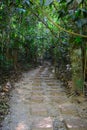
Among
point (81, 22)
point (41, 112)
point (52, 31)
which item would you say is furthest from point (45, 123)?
point (52, 31)

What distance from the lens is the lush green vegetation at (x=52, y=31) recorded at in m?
4.73

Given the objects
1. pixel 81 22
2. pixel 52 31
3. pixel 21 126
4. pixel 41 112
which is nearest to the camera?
pixel 81 22

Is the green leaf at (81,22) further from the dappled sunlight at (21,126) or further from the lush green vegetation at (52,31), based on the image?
the dappled sunlight at (21,126)

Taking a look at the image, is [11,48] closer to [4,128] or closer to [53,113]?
[53,113]

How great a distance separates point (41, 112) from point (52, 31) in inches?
257

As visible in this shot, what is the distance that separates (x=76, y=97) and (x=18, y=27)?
19.0 feet

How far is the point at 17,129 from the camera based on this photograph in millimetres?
4289

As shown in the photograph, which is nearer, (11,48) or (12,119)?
(12,119)

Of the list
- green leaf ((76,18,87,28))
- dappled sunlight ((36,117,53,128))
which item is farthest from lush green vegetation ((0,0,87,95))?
dappled sunlight ((36,117,53,128))

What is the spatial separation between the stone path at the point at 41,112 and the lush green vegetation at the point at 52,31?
0.94 meters

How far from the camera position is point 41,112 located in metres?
5.36

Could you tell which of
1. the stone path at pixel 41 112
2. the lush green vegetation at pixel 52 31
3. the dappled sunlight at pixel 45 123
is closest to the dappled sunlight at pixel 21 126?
the stone path at pixel 41 112

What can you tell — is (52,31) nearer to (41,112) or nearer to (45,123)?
(41,112)

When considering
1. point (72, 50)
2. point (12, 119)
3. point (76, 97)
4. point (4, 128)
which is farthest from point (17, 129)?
point (72, 50)
